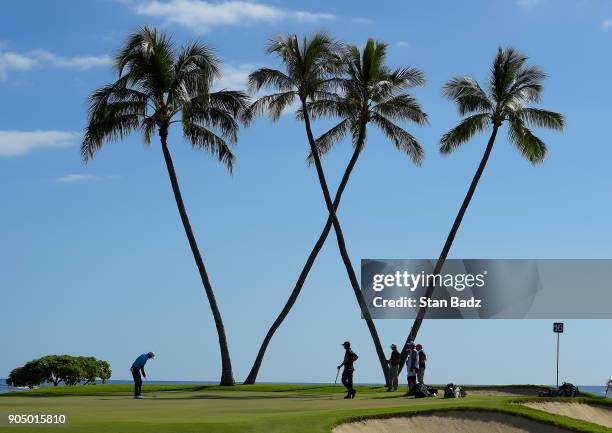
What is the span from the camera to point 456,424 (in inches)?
1216

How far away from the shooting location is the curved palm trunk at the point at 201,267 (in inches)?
2159

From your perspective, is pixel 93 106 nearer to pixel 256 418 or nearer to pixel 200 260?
pixel 200 260

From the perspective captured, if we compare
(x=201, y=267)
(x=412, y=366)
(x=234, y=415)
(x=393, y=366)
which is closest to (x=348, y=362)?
(x=412, y=366)

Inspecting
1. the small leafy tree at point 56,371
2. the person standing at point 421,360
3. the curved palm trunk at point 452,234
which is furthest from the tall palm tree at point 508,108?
the small leafy tree at point 56,371

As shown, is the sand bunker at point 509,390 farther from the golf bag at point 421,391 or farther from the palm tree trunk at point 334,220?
the golf bag at point 421,391

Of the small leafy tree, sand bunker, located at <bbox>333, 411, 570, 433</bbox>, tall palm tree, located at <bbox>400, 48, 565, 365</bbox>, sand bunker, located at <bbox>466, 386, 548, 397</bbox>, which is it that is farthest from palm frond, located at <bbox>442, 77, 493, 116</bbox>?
the small leafy tree

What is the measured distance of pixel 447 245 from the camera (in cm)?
6106

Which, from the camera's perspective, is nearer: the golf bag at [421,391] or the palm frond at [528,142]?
the golf bag at [421,391]

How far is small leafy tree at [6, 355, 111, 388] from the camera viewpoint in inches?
3888

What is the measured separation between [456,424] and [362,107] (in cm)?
3258

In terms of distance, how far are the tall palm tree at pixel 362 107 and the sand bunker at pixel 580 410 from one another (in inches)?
863

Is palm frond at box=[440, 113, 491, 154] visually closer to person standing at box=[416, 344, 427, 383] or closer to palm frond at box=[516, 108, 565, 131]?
palm frond at box=[516, 108, 565, 131]

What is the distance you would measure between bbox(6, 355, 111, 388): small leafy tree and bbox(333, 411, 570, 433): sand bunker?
7226 centimetres

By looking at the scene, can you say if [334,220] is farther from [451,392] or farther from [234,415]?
[234,415]
